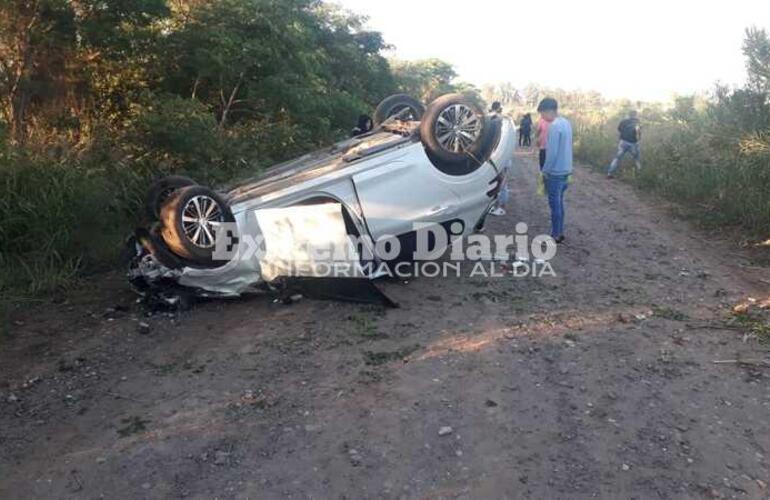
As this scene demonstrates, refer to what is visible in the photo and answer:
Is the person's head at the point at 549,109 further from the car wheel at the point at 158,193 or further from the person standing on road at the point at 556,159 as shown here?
the car wheel at the point at 158,193

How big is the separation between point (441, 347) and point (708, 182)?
6.91 m

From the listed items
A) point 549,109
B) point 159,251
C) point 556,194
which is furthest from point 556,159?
point 159,251

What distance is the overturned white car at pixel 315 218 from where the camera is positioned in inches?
191

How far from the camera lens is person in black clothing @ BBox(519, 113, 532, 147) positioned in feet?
67.5

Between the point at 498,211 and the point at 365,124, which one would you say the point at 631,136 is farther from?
the point at 365,124

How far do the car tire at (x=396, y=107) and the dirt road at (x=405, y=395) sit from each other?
266cm

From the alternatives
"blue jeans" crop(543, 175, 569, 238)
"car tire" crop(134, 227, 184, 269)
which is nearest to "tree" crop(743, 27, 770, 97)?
"blue jeans" crop(543, 175, 569, 238)

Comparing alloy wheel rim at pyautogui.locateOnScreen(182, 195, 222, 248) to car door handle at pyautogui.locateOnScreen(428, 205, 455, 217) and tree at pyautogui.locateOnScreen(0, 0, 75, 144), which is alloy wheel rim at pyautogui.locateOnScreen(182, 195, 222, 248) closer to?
car door handle at pyautogui.locateOnScreen(428, 205, 455, 217)

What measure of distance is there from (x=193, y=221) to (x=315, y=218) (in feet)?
3.23

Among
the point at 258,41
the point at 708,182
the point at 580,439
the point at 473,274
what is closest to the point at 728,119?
the point at 708,182

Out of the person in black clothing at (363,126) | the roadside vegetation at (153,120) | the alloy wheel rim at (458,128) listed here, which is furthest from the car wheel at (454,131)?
the roadside vegetation at (153,120)

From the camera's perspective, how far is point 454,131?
5.55m

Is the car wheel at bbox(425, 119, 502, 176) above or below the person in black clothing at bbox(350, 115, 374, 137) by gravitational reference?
below

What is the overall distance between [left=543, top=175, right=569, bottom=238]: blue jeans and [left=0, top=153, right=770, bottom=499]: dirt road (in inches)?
54.7
